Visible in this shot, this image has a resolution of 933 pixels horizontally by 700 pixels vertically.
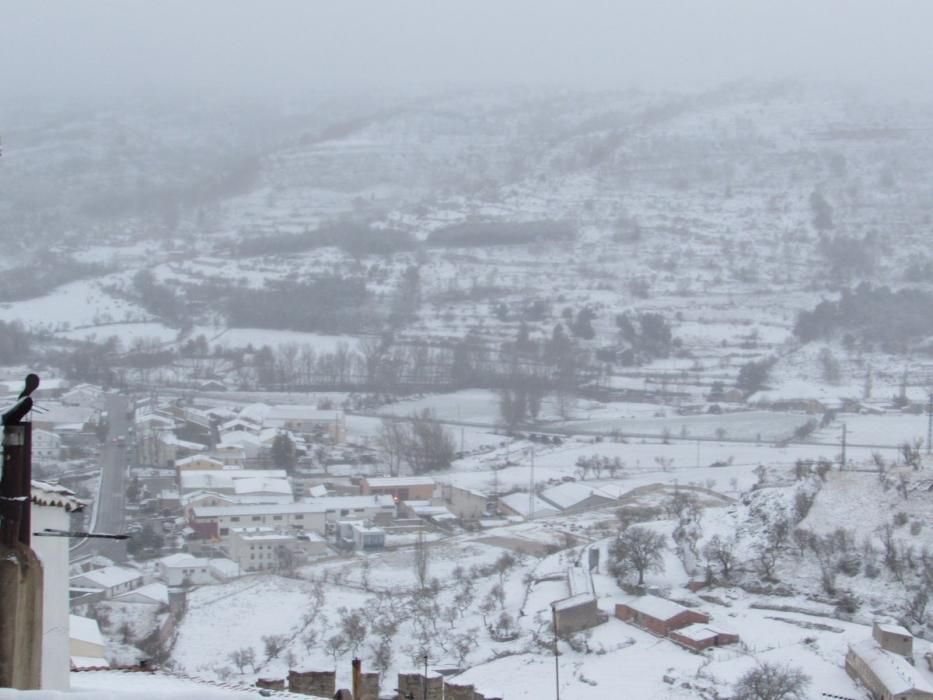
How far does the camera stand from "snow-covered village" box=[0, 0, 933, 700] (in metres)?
7.06

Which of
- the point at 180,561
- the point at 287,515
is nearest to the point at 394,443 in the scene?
the point at 287,515

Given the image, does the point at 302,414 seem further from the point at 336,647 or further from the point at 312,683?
the point at 312,683

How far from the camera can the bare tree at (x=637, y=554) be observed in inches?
346

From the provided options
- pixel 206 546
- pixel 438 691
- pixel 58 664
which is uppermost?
pixel 58 664

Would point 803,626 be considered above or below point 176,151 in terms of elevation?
below

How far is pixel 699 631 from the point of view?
24.1ft

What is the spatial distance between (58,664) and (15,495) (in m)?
0.61

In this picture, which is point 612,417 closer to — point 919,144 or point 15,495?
point 15,495

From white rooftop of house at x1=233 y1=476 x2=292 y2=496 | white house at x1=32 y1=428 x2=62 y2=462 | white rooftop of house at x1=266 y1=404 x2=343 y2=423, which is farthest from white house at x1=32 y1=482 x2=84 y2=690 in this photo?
white rooftop of house at x1=266 y1=404 x2=343 y2=423

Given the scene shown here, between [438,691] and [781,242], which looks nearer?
[438,691]

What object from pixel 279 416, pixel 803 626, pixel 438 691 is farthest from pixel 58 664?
pixel 279 416

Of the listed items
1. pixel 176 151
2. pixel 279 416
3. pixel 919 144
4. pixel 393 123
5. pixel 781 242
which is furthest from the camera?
pixel 176 151

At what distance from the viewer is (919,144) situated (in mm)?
39688

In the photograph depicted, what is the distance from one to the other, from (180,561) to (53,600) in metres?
8.34
